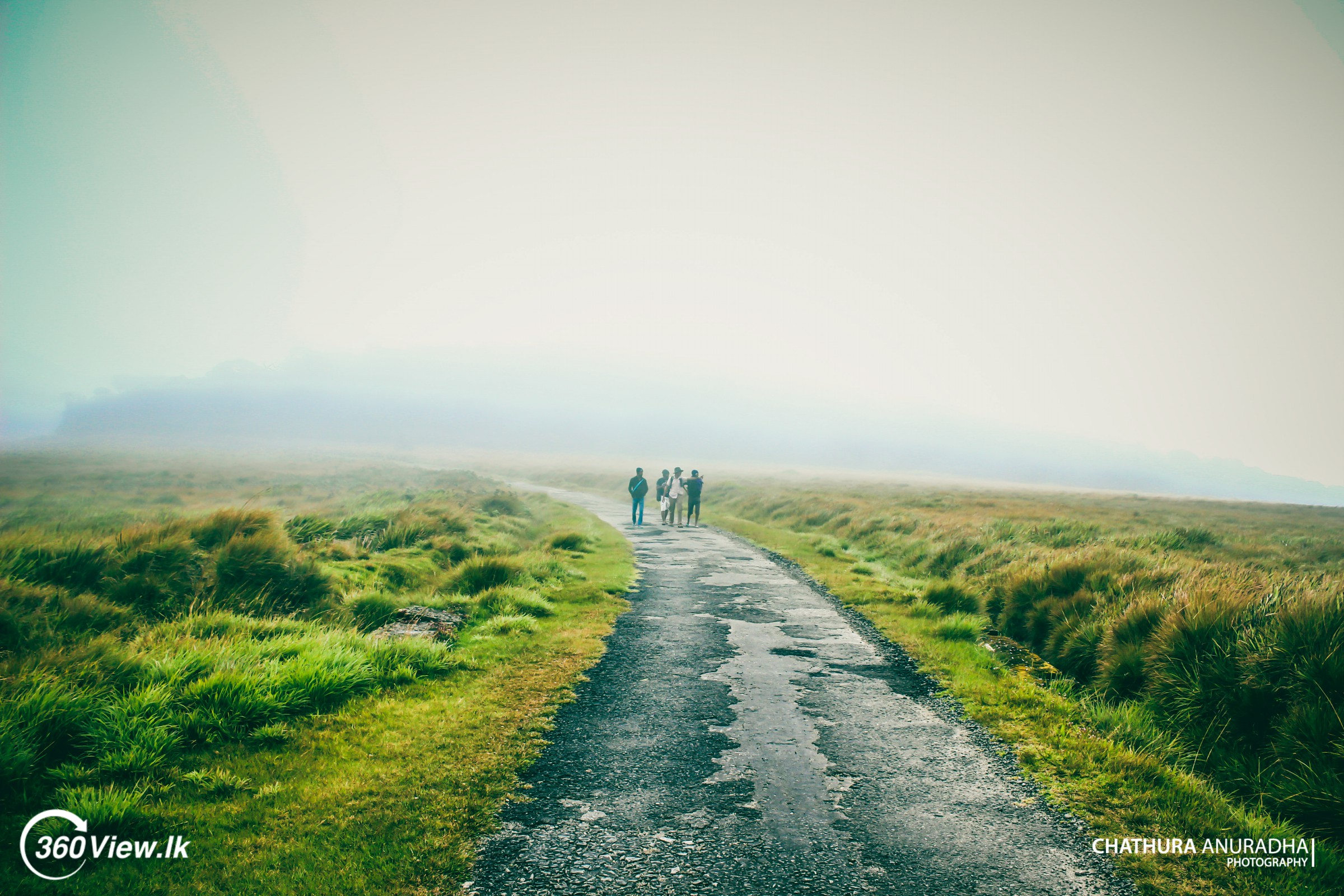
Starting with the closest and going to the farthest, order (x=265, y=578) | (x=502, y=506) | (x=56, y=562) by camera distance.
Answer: (x=56, y=562)
(x=265, y=578)
(x=502, y=506)

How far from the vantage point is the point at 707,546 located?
2059cm

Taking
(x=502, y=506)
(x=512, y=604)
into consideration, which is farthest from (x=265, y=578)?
(x=502, y=506)

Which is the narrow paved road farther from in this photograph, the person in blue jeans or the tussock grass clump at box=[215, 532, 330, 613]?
the person in blue jeans

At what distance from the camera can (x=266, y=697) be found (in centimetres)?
584

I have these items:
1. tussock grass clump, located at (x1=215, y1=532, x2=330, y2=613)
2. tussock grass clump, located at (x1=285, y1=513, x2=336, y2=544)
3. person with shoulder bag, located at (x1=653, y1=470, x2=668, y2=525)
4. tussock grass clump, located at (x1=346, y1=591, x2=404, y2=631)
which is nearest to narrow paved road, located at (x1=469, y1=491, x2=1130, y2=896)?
tussock grass clump, located at (x1=346, y1=591, x2=404, y2=631)

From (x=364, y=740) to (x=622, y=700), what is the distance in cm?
282

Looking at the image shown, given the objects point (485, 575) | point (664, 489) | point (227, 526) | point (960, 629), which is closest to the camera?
point (960, 629)

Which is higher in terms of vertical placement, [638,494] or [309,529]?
[638,494]

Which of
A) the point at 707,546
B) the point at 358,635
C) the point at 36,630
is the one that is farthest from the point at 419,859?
the point at 707,546

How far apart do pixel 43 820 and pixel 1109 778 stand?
8361 millimetres

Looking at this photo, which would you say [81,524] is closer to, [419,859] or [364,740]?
[364,740]

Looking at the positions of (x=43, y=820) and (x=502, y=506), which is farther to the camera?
(x=502, y=506)

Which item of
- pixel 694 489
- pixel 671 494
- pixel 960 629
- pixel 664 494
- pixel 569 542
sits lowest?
A: pixel 569 542

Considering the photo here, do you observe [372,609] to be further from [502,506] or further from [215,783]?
[502,506]
